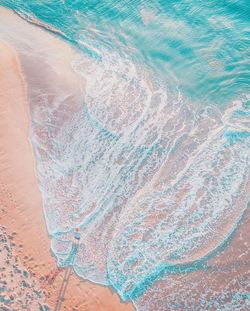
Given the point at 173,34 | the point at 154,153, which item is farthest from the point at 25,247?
the point at 173,34

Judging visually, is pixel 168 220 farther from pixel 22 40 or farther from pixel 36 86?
pixel 22 40

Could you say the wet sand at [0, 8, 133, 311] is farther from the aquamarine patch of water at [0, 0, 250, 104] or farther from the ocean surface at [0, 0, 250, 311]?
the aquamarine patch of water at [0, 0, 250, 104]

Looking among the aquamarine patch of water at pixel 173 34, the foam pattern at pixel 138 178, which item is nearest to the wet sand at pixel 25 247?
the foam pattern at pixel 138 178

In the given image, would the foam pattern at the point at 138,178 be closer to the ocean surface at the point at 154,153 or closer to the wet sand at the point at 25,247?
the ocean surface at the point at 154,153

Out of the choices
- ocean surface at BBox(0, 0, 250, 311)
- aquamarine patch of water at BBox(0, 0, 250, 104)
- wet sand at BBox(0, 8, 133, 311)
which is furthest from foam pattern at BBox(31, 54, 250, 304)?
aquamarine patch of water at BBox(0, 0, 250, 104)

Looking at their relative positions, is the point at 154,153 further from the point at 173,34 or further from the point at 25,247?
the point at 173,34
